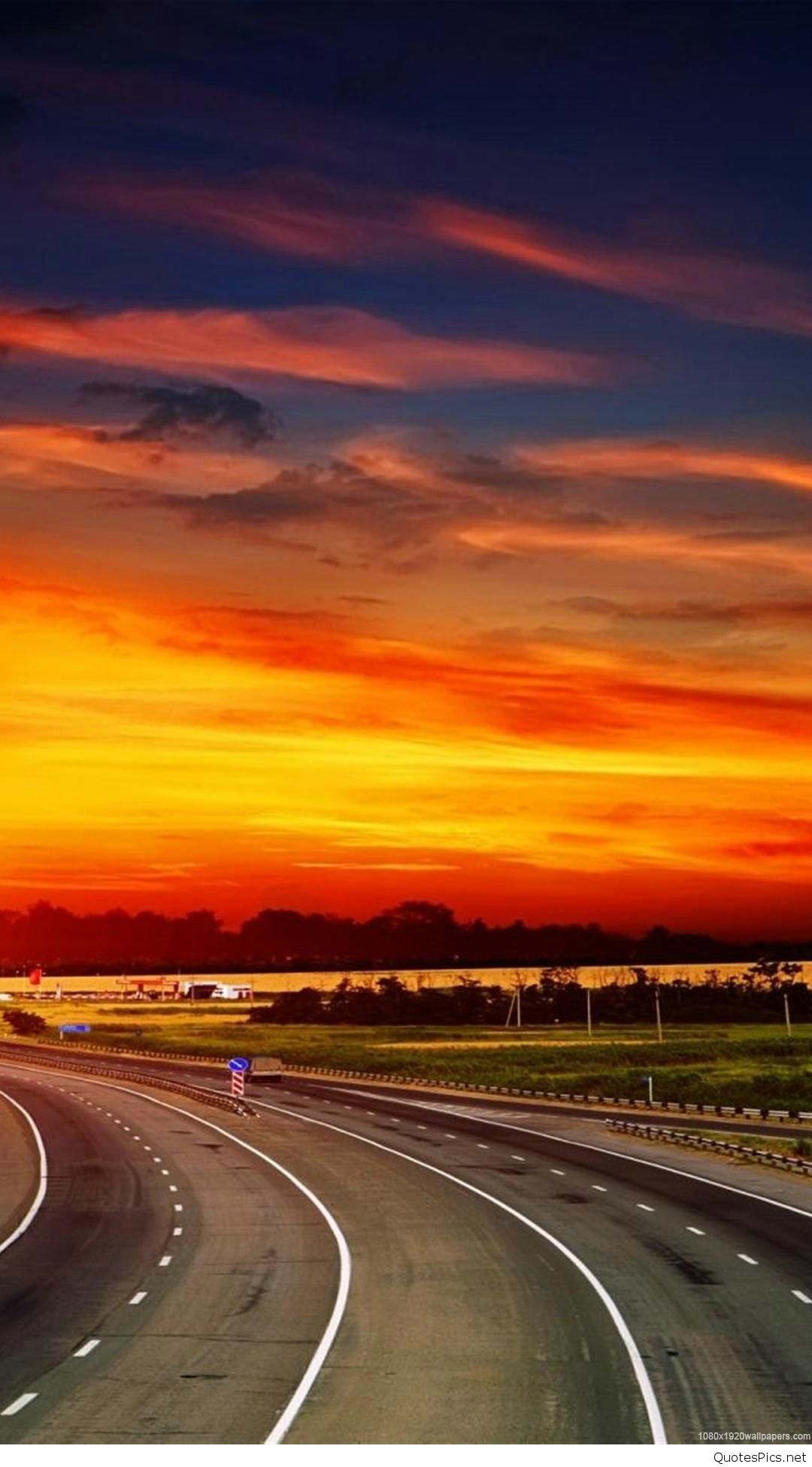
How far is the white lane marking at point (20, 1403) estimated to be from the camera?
2822cm

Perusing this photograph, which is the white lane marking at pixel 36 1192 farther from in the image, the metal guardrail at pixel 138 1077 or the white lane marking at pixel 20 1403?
the white lane marking at pixel 20 1403

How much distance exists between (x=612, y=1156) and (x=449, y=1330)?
1790 inches

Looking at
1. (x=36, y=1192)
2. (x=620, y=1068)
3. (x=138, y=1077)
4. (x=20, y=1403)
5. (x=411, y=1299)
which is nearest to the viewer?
(x=20, y=1403)

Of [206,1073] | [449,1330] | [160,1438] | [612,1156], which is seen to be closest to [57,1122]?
[612,1156]

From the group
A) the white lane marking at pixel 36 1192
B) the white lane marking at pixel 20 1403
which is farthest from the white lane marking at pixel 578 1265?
the white lane marking at pixel 36 1192

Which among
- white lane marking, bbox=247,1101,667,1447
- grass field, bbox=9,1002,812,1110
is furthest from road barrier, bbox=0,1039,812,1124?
white lane marking, bbox=247,1101,667,1447

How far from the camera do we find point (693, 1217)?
56.9 meters

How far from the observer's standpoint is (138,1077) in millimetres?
145125

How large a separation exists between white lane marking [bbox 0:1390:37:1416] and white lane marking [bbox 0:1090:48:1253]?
21.1 metres

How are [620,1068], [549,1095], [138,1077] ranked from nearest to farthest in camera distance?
[549,1095], [138,1077], [620,1068]

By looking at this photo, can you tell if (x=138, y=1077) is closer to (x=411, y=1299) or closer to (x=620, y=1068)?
(x=620, y=1068)

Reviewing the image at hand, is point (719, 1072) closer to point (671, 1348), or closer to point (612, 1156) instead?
point (612, 1156)

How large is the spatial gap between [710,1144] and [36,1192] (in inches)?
1418

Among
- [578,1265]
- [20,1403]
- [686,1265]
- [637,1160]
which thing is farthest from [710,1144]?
[20,1403]
